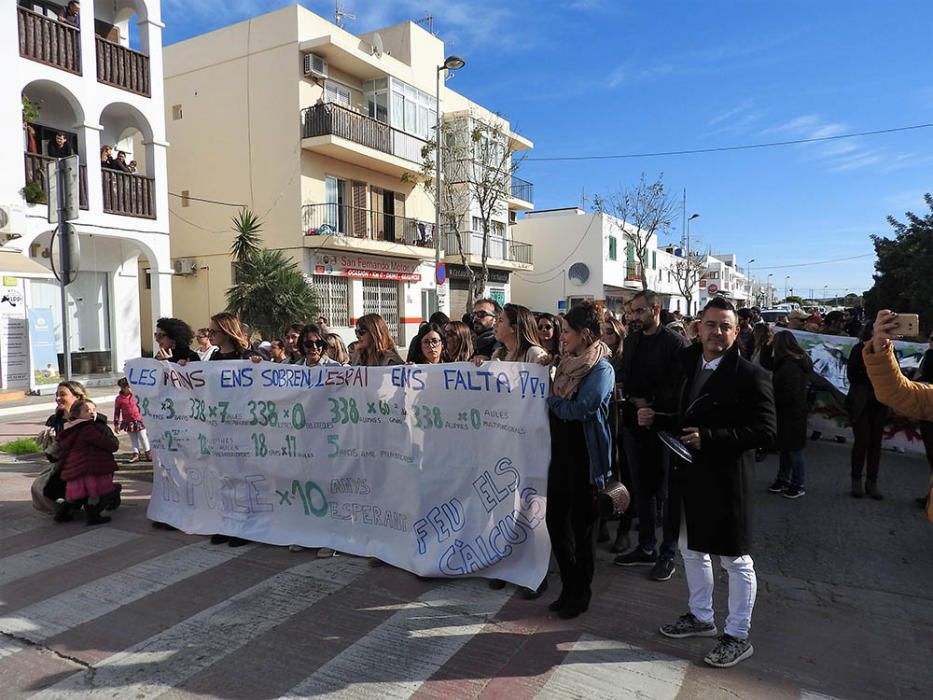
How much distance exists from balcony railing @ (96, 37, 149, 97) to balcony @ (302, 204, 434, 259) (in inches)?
232

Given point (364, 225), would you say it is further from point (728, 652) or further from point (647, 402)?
point (728, 652)

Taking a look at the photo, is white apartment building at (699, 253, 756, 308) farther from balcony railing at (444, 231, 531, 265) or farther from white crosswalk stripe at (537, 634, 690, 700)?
white crosswalk stripe at (537, 634, 690, 700)

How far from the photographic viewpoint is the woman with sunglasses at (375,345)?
17.6ft

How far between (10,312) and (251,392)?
1181 cm

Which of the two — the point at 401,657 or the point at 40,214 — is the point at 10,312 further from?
the point at 401,657

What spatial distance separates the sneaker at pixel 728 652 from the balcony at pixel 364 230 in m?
19.2

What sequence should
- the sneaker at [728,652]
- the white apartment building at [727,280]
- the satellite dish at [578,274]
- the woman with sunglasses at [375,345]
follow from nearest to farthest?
the sneaker at [728,652] < the woman with sunglasses at [375,345] < the satellite dish at [578,274] < the white apartment building at [727,280]

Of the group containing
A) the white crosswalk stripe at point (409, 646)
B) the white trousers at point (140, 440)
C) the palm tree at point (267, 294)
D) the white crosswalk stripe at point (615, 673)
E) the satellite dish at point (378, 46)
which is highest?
the satellite dish at point (378, 46)

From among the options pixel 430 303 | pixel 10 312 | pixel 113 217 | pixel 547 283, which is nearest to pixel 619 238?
pixel 547 283

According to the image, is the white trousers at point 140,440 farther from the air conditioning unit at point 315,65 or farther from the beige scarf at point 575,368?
the air conditioning unit at point 315,65

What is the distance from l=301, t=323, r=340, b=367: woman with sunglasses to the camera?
18.5 feet

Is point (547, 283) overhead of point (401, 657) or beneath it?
overhead

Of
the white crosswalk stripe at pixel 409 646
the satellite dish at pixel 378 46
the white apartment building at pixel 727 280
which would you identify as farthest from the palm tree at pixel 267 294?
the white apartment building at pixel 727 280

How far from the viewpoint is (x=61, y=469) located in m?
5.82
